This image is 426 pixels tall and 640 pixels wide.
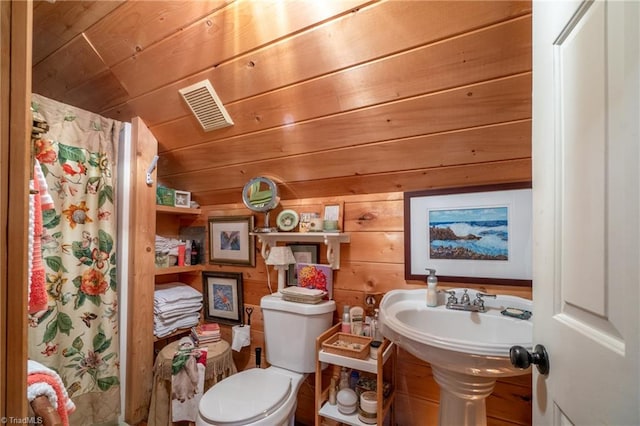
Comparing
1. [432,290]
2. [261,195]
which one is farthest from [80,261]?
[432,290]

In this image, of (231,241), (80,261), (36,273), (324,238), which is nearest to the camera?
(36,273)

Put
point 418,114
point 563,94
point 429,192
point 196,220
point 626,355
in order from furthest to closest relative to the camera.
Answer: point 196,220
point 429,192
point 418,114
point 563,94
point 626,355

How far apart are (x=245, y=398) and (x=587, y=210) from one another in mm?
1432

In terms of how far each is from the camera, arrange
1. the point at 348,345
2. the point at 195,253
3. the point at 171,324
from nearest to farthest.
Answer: the point at 348,345, the point at 171,324, the point at 195,253

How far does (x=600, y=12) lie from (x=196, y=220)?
2327mm

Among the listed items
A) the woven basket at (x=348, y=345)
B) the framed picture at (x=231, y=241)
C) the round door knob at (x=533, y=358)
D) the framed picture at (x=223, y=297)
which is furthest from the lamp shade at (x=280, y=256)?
the round door knob at (x=533, y=358)

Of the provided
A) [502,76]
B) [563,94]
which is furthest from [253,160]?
[563,94]

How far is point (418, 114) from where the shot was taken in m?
1.22

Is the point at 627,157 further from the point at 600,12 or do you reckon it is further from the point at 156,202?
the point at 156,202

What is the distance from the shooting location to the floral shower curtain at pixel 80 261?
1.44 m

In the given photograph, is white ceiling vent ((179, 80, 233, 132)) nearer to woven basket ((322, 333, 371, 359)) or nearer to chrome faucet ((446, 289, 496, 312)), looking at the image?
woven basket ((322, 333, 371, 359))

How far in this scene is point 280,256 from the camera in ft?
5.83

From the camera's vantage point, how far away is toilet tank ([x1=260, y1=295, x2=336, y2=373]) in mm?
1562

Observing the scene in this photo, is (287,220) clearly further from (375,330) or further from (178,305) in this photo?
(178,305)
